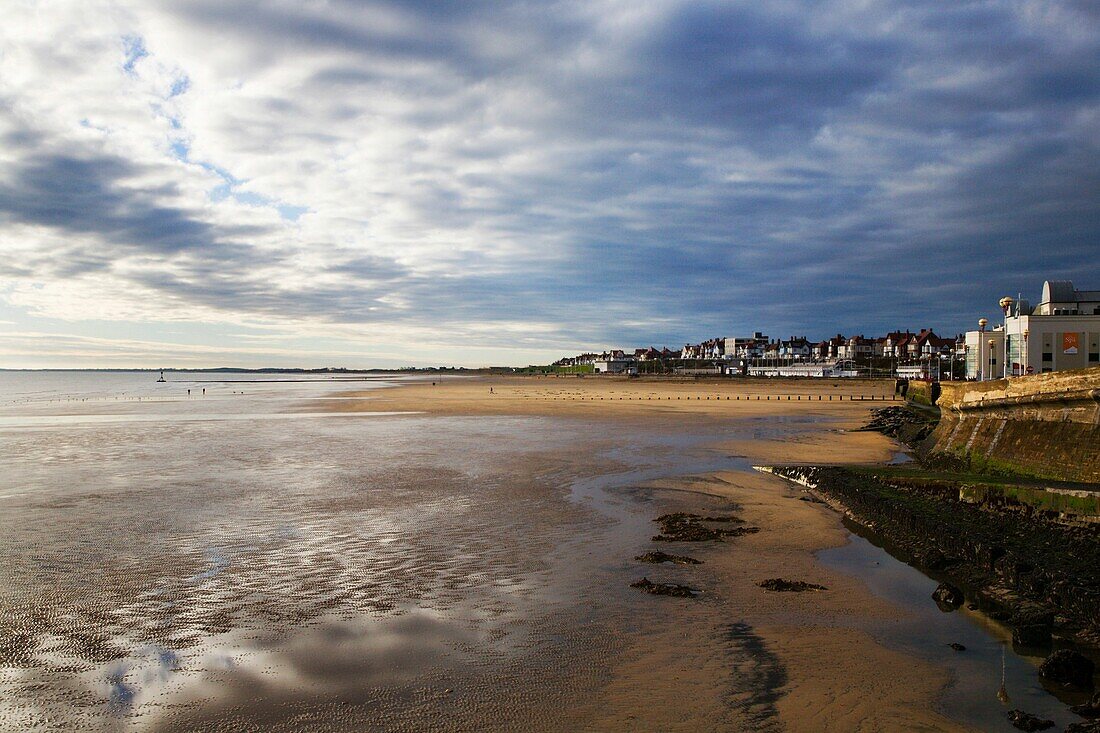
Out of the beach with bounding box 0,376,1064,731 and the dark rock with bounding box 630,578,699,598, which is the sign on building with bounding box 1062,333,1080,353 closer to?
the beach with bounding box 0,376,1064,731

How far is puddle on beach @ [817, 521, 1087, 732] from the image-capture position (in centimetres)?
586

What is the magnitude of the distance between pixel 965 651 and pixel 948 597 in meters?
1.70

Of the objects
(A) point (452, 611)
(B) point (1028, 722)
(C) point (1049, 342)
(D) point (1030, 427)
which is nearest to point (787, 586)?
(B) point (1028, 722)

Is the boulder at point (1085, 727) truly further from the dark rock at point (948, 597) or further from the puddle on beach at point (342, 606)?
the dark rock at point (948, 597)

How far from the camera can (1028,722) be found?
219 inches

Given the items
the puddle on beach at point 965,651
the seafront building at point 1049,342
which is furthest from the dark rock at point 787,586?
the seafront building at point 1049,342

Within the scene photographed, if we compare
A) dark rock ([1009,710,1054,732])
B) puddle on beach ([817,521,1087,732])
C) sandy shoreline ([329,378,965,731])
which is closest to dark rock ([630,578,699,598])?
sandy shoreline ([329,378,965,731])

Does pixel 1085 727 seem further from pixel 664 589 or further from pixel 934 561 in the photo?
pixel 934 561

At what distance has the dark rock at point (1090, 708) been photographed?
18.6ft

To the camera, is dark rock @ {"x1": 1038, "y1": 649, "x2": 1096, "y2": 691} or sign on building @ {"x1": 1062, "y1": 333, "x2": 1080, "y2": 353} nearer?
dark rock @ {"x1": 1038, "y1": 649, "x2": 1096, "y2": 691}

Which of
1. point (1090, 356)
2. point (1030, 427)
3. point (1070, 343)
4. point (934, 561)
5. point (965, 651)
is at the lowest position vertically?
point (965, 651)

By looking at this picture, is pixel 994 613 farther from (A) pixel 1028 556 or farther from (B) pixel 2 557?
(B) pixel 2 557

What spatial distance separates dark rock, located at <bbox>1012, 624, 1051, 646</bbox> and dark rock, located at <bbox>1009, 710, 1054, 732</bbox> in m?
1.79

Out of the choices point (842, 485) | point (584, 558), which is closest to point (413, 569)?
point (584, 558)
